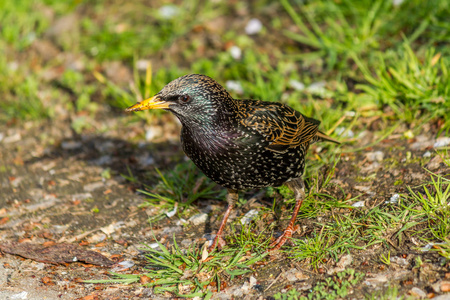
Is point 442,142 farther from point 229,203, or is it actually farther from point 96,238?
point 96,238

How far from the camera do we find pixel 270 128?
3.85 meters

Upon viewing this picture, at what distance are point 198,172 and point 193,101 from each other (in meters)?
1.48

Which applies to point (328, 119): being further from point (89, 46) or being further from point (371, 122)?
point (89, 46)

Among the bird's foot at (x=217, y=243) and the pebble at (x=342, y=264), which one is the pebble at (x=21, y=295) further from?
the pebble at (x=342, y=264)

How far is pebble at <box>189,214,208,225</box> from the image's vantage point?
4.42 m

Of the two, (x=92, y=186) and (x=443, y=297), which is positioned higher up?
(x=92, y=186)

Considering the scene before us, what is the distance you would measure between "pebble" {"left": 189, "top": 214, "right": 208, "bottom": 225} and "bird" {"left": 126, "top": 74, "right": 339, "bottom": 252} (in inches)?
15.7

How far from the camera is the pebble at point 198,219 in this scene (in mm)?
4418

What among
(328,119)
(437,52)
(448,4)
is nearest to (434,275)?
(328,119)

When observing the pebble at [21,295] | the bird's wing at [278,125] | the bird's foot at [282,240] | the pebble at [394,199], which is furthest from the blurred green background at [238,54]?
the pebble at [21,295]

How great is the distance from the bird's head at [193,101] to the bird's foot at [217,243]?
3.14 feet

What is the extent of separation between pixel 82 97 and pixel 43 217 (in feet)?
7.11

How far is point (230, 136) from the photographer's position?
3.67 meters

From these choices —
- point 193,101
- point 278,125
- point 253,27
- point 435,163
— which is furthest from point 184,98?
point 253,27
